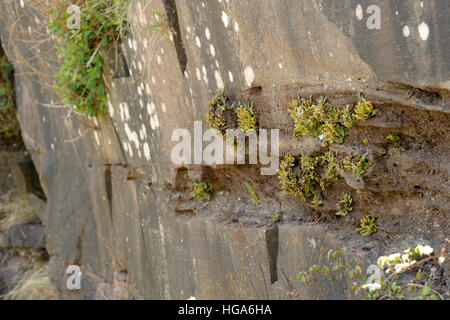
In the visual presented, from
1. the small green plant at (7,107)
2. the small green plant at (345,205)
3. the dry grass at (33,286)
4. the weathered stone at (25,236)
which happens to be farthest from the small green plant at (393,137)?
the small green plant at (7,107)

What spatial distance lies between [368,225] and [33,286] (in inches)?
163

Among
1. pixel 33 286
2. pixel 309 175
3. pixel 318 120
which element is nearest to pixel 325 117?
pixel 318 120

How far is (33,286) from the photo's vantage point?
5.50 meters

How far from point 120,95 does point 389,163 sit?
6.79 ft

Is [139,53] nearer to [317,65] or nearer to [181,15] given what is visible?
[181,15]

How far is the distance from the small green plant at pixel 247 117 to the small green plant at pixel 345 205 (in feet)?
1.72

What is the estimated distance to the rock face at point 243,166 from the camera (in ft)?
6.48

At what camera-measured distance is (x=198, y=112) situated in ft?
9.57

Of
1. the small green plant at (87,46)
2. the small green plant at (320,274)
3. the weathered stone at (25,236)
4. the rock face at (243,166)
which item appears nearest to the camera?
the rock face at (243,166)

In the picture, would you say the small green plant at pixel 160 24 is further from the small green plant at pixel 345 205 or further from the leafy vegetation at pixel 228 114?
the small green plant at pixel 345 205

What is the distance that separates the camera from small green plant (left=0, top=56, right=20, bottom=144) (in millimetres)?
5967

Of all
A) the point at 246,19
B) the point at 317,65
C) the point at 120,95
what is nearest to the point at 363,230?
the point at 317,65

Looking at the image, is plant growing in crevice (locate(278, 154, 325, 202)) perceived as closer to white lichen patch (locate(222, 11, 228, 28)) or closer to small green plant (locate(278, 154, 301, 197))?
small green plant (locate(278, 154, 301, 197))

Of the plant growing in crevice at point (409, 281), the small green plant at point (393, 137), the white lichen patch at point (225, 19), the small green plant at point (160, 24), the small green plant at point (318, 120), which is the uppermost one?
the small green plant at point (160, 24)
